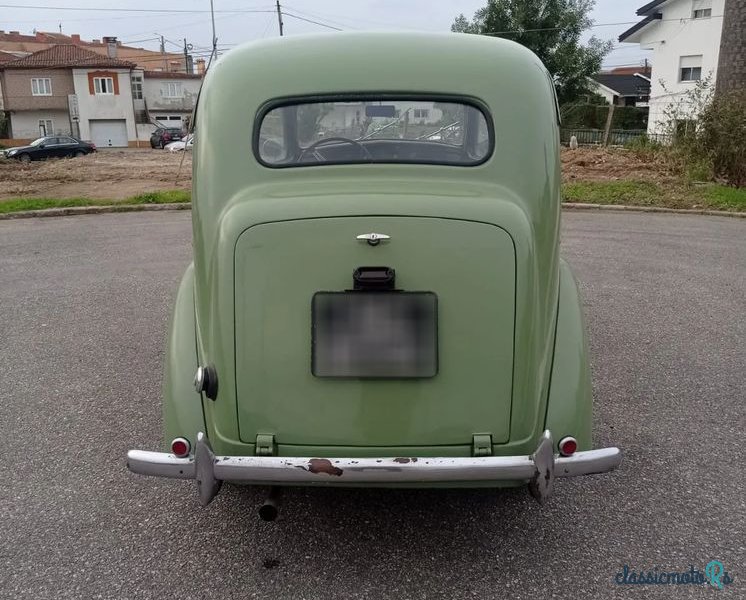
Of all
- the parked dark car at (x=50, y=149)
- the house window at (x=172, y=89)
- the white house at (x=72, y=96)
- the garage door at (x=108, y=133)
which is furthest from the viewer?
the house window at (x=172, y=89)

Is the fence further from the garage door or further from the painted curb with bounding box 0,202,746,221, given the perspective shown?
the garage door

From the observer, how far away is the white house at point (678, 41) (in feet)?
103

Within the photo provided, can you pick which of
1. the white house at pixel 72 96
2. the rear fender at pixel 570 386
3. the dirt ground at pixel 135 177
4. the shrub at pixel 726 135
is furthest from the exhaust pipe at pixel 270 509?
the white house at pixel 72 96

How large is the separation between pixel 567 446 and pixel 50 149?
111 feet

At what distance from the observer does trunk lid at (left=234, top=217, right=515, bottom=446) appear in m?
2.53

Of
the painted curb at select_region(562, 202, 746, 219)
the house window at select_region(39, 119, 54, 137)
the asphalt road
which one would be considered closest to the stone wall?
the painted curb at select_region(562, 202, 746, 219)

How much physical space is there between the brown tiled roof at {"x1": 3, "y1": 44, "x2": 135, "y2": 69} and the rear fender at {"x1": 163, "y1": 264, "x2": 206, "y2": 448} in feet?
181

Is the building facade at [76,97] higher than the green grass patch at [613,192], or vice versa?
the building facade at [76,97]

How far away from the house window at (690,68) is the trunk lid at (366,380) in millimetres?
34655

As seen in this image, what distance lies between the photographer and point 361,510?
3111mm

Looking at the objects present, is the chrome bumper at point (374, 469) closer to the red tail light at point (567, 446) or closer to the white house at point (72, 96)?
the red tail light at point (567, 446)

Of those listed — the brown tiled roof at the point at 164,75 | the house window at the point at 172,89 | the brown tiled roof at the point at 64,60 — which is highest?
the brown tiled roof at the point at 64,60

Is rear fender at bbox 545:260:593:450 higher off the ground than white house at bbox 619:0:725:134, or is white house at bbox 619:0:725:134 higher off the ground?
white house at bbox 619:0:725:134

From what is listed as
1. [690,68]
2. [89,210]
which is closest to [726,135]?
[89,210]
